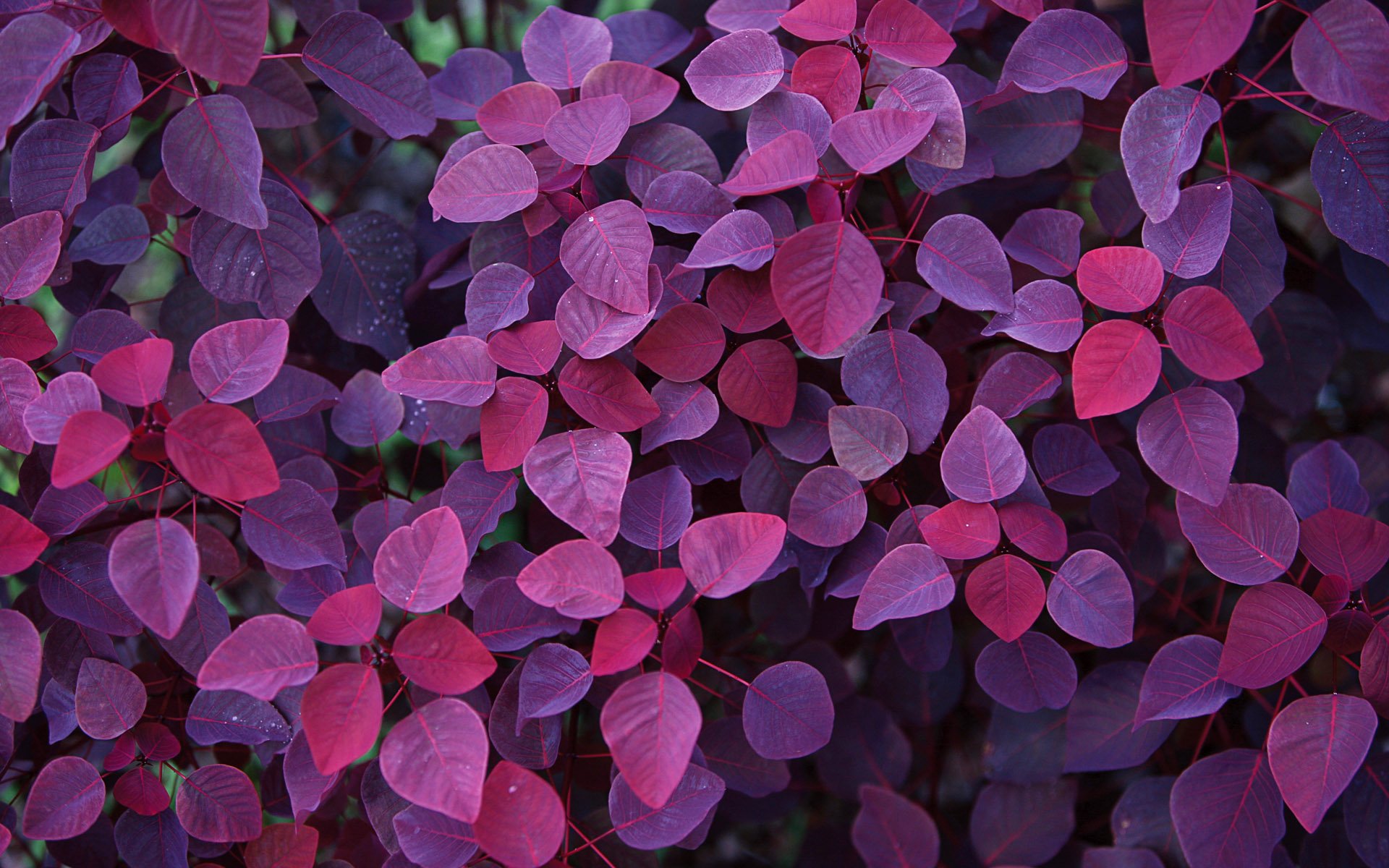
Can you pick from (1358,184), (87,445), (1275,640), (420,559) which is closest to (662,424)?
(420,559)

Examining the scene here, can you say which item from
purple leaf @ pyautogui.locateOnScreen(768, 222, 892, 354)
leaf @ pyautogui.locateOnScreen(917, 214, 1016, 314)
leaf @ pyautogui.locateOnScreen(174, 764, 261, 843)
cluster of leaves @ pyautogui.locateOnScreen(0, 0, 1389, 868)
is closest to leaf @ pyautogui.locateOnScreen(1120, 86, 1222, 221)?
cluster of leaves @ pyautogui.locateOnScreen(0, 0, 1389, 868)

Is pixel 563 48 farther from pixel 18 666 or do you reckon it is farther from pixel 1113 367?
pixel 18 666

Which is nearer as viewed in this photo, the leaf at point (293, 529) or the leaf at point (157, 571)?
the leaf at point (157, 571)

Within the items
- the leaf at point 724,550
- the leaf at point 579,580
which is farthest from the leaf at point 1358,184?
the leaf at point 579,580

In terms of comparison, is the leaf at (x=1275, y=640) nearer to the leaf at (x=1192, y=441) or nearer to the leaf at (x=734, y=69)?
the leaf at (x=1192, y=441)

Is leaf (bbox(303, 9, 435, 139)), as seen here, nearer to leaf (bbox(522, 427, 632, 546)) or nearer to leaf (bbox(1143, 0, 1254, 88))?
leaf (bbox(522, 427, 632, 546))

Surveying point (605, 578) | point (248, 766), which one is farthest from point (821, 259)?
point (248, 766)
